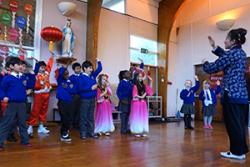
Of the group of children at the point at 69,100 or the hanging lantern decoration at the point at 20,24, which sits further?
the hanging lantern decoration at the point at 20,24

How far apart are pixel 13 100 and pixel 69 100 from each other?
88 centimetres

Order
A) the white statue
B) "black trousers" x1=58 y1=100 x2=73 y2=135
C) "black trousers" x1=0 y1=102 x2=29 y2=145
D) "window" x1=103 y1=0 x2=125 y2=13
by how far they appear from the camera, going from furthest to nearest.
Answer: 1. "window" x1=103 y1=0 x2=125 y2=13
2. the white statue
3. "black trousers" x1=58 y1=100 x2=73 y2=135
4. "black trousers" x1=0 y1=102 x2=29 y2=145

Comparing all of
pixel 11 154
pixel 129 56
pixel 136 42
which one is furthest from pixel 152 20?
pixel 11 154

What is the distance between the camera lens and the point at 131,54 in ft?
27.7

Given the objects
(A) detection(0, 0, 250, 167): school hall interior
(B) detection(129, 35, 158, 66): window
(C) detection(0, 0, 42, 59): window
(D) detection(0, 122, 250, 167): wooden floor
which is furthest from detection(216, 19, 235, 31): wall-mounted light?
(D) detection(0, 122, 250, 167): wooden floor

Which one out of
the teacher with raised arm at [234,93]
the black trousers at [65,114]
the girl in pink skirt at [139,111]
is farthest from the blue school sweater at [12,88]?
the teacher with raised arm at [234,93]

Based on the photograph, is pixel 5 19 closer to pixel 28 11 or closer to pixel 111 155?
pixel 28 11

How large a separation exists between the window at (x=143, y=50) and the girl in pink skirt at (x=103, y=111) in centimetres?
369

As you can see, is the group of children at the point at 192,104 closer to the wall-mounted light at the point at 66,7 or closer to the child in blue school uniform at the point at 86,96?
the child in blue school uniform at the point at 86,96

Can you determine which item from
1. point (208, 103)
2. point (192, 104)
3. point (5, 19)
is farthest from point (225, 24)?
point (5, 19)

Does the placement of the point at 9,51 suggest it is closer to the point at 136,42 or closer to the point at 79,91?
the point at 79,91

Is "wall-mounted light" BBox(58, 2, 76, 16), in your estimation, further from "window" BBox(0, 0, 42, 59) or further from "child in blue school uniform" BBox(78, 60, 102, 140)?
"child in blue school uniform" BBox(78, 60, 102, 140)

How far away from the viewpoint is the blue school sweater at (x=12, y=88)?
3.11m

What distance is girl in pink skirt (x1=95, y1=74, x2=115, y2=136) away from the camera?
15.0ft
